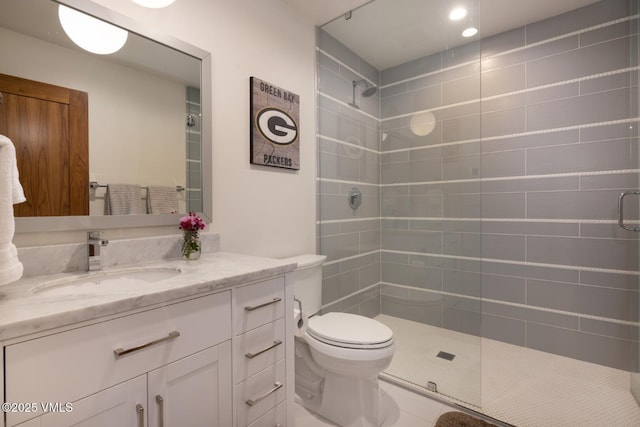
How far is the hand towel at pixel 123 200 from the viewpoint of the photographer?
1.27 metres

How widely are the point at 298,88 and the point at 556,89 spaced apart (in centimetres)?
185

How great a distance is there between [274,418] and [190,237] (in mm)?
837

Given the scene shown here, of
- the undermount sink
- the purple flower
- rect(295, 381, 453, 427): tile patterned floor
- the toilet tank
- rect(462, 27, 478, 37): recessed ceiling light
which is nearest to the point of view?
the undermount sink

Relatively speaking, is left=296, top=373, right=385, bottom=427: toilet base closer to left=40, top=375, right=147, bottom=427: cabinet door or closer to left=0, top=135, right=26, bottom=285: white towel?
left=40, top=375, right=147, bottom=427: cabinet door

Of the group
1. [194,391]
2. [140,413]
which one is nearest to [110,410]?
[140,413]

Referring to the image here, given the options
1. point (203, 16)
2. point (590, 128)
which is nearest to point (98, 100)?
point (203, 16)

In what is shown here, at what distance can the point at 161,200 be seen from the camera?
4.69 feet

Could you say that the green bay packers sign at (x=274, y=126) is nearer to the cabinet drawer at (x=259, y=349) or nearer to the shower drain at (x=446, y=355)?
the cabinet drawer at (x=259, y=349)

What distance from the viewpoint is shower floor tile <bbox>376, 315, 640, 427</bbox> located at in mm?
1648

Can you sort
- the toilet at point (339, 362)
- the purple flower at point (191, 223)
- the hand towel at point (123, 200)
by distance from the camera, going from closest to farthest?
1. the hand towel at point (123, 200)
2. the purple flower at point (191, 223)
3. the toilet at point (339, 362)

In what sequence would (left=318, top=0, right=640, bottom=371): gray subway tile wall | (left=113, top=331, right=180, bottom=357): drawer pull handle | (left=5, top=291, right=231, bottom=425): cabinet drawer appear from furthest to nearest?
(left=318, top=0, right=640, bottom=371): gray subway tile wall, (left=113, top=331, right=180, bottom=357): drawer pull handle, (left=5, top=291, right=231, bottom=425): cabinet drawer

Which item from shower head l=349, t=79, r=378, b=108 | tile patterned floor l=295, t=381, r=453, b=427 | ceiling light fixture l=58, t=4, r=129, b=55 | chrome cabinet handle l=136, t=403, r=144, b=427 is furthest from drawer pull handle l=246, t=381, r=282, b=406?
shower head l=349, t=79, r=378, b=108

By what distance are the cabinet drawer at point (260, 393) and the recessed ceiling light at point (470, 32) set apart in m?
2.15

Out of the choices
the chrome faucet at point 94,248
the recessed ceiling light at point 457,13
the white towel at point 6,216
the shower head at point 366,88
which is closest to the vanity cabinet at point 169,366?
the white towel at point 6,216
